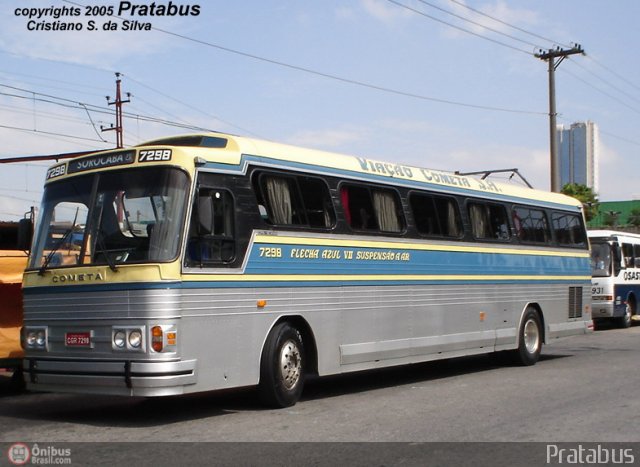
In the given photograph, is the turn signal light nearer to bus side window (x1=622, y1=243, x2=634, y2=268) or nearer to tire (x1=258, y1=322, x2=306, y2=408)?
tire (x1=258, y1=322, x2=306, y2=408)

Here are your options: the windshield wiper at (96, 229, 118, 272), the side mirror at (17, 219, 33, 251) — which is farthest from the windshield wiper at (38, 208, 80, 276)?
the side mirror at (17, 219, 33, 251)

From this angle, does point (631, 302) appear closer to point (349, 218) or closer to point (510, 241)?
point (510, 241)

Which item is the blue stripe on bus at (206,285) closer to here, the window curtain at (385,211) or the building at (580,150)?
the window curtain at (385,211)

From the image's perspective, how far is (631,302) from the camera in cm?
2922

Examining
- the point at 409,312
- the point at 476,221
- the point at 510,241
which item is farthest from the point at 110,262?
the point at 510,241

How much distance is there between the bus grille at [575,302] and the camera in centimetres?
→ 1802

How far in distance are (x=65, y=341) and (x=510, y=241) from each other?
912 cm

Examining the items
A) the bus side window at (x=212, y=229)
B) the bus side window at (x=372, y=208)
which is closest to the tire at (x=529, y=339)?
the bus side window at (x=372, y=208)

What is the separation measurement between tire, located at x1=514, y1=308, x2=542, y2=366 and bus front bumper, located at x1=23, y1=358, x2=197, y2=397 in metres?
8.59

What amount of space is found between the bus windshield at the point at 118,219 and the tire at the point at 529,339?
8.89 m

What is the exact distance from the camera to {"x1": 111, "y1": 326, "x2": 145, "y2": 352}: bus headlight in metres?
9.05

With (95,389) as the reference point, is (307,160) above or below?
above

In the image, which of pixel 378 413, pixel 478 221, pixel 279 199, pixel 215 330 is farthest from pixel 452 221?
pixel 215 330

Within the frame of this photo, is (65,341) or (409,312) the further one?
(409,312)
